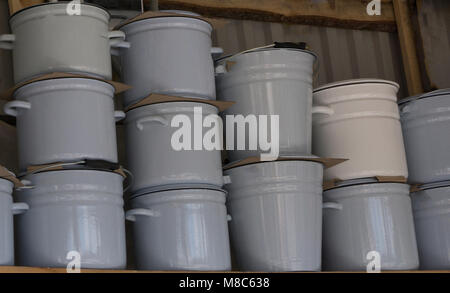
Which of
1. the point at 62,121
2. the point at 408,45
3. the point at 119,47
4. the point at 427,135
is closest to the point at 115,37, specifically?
the point at 119,47

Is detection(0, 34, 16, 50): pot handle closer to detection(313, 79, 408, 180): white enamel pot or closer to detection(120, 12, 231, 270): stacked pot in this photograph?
detection(120, 12, 231, 270): stacked pot

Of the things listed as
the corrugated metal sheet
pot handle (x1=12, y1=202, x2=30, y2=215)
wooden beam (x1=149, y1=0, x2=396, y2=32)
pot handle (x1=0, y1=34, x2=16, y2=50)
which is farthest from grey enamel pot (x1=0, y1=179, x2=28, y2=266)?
the corrugated metal sheet

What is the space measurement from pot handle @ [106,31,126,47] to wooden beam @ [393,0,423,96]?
1181 mm

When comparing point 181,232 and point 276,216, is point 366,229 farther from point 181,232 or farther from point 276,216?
point 181,232

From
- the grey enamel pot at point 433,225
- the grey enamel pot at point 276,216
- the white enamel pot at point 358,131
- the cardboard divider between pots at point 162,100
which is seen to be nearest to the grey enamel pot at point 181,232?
the grey enamel pot at point 276,216

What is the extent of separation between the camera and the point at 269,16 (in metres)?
2.74

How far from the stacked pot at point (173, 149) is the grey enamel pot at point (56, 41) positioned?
128 mm

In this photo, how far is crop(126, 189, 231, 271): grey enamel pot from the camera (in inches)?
76.8

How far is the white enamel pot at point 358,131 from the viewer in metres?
2.28

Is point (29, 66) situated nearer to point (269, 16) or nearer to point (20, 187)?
point (20, 187)

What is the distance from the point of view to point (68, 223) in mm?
1811

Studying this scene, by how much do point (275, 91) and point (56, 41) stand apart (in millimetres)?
576

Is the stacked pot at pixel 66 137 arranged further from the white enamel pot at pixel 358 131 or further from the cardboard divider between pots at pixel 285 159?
the white enamel pot at pixel 358 131

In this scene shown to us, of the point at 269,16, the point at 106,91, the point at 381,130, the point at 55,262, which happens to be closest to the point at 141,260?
the point at 55,262
